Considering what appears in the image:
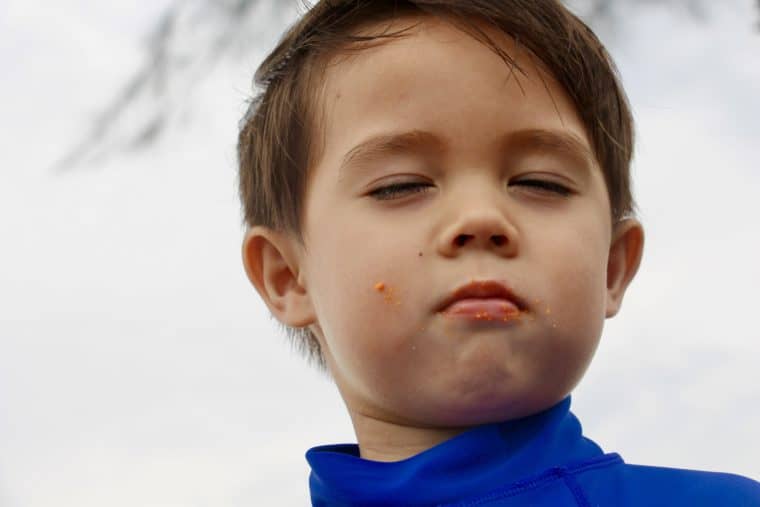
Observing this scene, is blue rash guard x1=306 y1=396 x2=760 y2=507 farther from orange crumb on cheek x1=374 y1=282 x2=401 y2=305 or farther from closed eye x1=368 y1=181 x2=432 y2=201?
closed eye x1=368 y1=181 x2=432 y2=201

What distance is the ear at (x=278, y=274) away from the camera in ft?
4.22

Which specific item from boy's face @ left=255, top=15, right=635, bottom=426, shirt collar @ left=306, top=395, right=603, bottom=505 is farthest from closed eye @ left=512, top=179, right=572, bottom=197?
shirt collar @ left=306, top=395, right=603, bottom=505

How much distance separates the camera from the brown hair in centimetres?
122

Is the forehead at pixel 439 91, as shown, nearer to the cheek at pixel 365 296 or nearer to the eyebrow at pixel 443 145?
the eyebrow at pixel 443 145

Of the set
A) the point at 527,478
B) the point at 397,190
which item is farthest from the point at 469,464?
the point at 397,190

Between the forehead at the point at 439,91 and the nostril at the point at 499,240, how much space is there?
0.11 meters

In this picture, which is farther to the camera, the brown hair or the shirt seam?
the brown hair

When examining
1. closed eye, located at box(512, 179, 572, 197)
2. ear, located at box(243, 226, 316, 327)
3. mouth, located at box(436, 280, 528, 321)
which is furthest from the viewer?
ear, located at box(243, 226, 316, 327)

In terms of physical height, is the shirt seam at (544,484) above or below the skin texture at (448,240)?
below

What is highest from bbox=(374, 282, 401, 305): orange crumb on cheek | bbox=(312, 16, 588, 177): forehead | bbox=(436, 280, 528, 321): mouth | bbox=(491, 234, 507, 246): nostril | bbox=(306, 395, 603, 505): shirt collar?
bbox=(312, 16, 588, 177): forehead

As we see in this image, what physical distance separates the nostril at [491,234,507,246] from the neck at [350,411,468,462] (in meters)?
0.22

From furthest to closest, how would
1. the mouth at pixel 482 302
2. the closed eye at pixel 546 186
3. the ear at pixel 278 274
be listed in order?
the ear at pixel 278 274 → the closed eye at pixel 546 186 → the mouth at pixel 482 302

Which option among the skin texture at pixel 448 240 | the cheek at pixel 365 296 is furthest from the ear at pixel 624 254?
the cheek at pixel 365 296

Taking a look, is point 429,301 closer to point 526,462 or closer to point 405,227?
point 405,227
